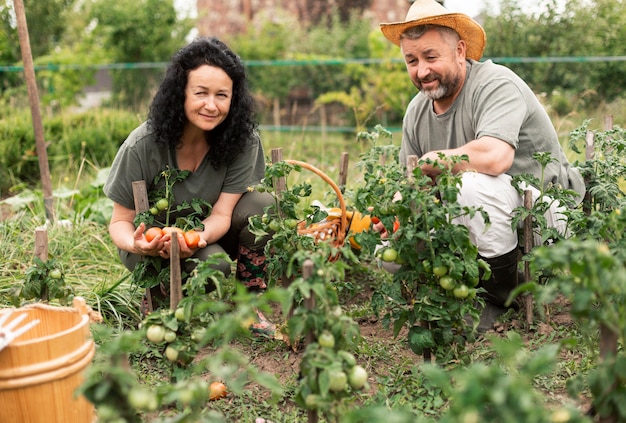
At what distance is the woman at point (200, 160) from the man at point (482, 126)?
2.65ft

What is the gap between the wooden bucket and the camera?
187 cm

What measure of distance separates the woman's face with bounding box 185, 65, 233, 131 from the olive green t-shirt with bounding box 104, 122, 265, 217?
0.71ft

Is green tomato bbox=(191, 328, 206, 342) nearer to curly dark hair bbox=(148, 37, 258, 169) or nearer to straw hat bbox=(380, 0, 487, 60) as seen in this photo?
curly dark hair bbox=(148, 37, 258, 169)

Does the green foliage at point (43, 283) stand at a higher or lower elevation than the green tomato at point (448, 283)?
lower

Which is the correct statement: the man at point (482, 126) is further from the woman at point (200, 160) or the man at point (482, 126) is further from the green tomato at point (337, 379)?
the green tomato at point (337, 379)

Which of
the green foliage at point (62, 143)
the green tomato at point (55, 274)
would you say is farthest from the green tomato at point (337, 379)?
the green foliage at point (62, 143)

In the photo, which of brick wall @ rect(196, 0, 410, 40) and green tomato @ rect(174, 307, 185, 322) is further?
brick wall @ rect(196, 0, 410, 40)

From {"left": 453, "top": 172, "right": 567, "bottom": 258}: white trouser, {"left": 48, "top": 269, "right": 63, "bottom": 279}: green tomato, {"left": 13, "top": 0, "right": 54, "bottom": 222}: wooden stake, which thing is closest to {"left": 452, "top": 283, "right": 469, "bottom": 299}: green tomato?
{"left": 453, "top": 172, "right": 567, "bottom": 258}: white trouser

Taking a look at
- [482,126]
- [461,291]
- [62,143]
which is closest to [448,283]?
[461,291]

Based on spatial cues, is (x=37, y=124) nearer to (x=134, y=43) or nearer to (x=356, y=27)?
(x=134, y=43)

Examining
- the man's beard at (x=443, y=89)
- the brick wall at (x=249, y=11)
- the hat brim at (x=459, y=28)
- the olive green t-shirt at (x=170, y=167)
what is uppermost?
the brick wall at (x=249, y=11)

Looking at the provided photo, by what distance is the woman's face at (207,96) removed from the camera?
2.81 meters

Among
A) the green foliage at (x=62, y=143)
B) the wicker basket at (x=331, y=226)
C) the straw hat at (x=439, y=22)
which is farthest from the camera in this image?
the green foliage at (x=62, y=143)

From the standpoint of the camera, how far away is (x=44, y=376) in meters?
1.89
